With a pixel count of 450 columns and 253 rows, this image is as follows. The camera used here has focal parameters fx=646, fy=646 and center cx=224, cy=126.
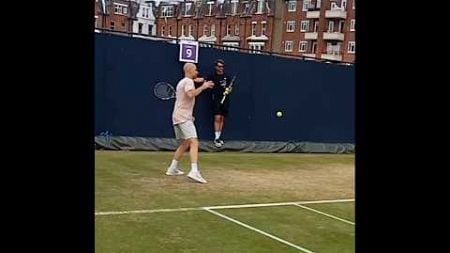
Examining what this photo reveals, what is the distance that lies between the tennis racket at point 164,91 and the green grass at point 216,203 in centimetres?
129

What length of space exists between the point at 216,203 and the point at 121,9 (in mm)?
69349

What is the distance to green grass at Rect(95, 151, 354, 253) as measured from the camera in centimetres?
538

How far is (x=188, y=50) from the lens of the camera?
12977 mm

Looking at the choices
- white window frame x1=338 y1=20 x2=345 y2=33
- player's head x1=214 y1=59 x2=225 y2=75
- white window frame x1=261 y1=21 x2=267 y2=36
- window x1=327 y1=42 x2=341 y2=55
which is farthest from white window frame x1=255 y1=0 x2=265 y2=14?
player's head x1=214 y1=59 x2=225 y2=75

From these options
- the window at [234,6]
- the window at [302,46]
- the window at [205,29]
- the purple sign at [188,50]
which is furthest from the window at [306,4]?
the purple sign at [188,50]

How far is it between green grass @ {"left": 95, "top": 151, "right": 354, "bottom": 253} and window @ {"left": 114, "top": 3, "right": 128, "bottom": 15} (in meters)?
62.0

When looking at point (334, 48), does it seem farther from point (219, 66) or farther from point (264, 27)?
point (219, 66)
